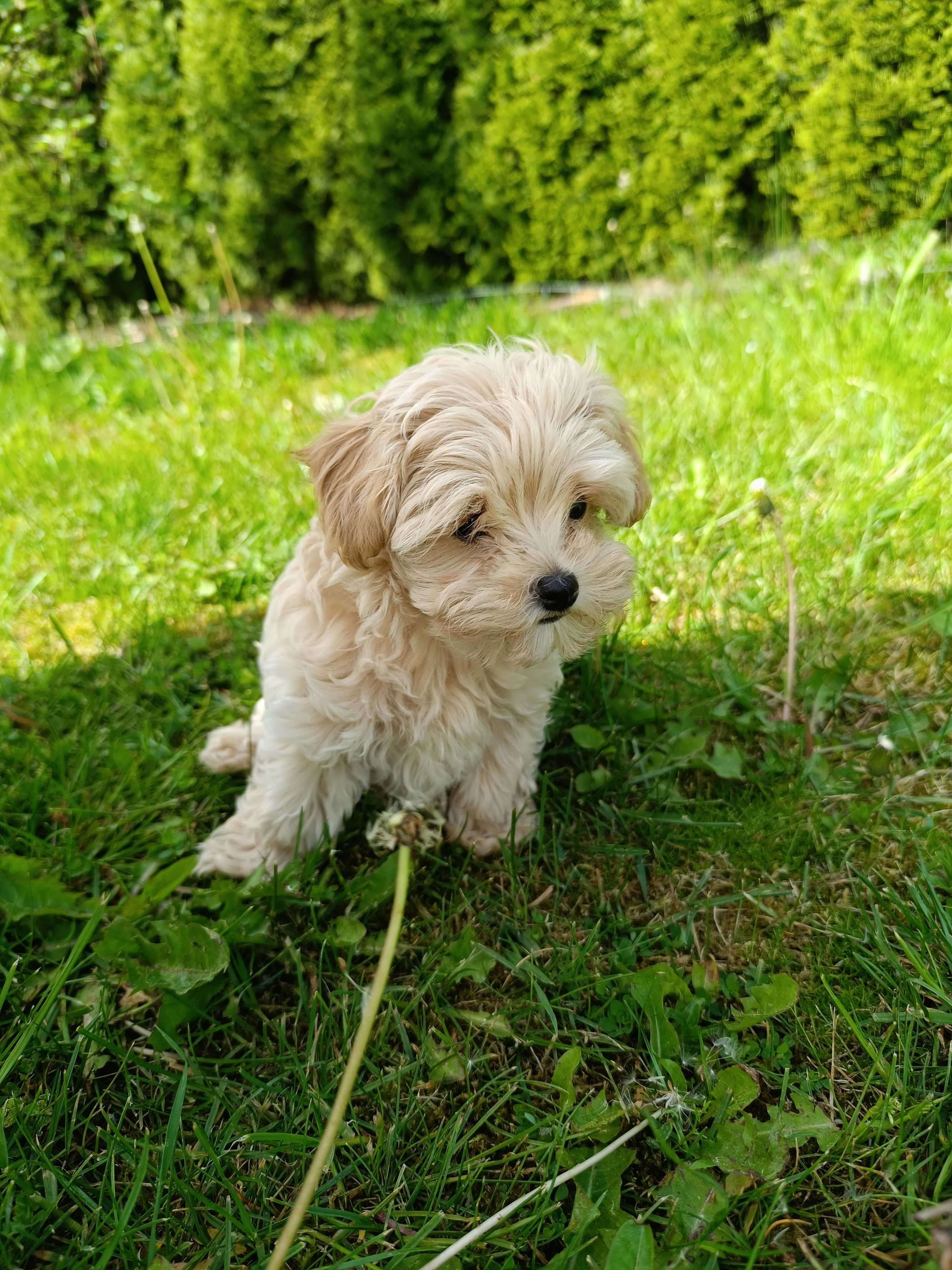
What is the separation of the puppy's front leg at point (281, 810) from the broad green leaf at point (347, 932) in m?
0.22

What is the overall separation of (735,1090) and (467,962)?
64 cm

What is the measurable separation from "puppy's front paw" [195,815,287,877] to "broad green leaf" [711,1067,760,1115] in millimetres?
1216

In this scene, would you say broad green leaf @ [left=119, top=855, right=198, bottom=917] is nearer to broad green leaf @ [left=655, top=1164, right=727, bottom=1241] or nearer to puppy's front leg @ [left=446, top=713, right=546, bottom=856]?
puppy's front leg @ [left=446, top=713, right=546, bottom=856]

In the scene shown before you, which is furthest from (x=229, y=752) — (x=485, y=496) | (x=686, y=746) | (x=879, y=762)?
(x=879, y=762)

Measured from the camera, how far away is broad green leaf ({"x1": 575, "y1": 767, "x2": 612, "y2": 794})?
2.49 meters

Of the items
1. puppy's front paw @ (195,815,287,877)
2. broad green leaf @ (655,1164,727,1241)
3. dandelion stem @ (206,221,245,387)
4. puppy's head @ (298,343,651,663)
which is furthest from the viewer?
dandelion stem @ (206,221,245,387)

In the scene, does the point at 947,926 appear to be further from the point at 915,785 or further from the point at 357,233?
the point at 357,233

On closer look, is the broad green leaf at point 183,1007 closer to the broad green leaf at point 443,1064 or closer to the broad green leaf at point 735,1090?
the broad green leaf at point 443,1064

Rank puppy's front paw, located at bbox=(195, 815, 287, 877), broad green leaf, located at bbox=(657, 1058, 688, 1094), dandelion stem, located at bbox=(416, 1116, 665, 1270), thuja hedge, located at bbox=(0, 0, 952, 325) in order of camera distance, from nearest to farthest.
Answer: dandelion stem, located at bbox=(416, 1116, 665, 1270), broad green leaf, located at bbox=(657, 1058, 688, 1094), puppy's front paw, located at bbox=(195, 815, 287, 877), thuja hedge, located at bbox=(0, 0, 952, 325)

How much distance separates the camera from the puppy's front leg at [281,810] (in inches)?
87.4

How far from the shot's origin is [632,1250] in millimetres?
1458

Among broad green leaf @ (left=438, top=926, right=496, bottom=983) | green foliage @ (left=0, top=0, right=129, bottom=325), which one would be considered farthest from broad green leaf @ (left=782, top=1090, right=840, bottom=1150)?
green foliage @ (left=0, top=0, right=129, bottom=325)

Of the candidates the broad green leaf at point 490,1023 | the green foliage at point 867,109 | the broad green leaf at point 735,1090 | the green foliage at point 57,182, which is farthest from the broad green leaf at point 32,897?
the green foliage at point 867,109

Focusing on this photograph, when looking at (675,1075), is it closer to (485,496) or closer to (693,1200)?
(693,1200)
